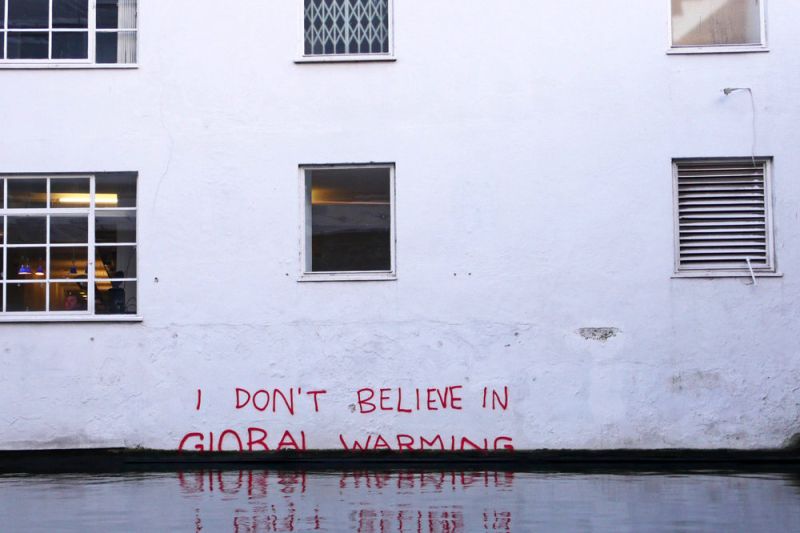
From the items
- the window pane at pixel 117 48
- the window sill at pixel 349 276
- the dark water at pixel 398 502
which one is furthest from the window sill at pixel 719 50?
the window pane at pixel 117 48

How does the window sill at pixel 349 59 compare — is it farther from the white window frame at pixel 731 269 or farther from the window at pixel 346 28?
the white window frame at pixel 731 269

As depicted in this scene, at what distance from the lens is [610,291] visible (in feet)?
45.6

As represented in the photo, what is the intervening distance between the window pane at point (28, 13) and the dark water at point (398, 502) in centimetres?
543

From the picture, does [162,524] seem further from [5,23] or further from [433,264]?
[5,23]

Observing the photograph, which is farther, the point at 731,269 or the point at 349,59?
the point at 349,59

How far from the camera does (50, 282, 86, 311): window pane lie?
14.2 meters

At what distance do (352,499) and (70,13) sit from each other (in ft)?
23.9

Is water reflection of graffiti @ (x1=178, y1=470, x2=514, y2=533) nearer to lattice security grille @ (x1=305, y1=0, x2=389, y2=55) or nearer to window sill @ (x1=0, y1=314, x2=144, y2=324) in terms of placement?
window sill @ (x1=0, y1=314, x2=144, y2=324)

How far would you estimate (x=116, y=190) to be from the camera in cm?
1427

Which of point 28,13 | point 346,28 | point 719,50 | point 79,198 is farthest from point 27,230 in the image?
point 719,50

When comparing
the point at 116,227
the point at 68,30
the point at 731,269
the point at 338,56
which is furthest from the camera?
the point at 68,30

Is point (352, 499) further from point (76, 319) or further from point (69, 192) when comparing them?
point (69, 192)

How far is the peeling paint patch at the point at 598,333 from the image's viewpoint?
13.9 m

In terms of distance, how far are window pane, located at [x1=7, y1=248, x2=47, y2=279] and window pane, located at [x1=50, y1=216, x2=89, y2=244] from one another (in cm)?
24
